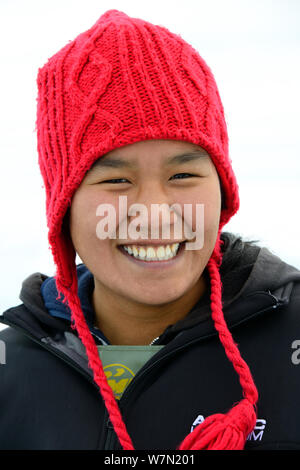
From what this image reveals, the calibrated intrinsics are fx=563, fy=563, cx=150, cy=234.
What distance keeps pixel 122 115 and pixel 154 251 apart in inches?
16.1

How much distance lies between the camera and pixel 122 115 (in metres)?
1.63

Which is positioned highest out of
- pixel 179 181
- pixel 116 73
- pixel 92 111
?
pixel 116 73

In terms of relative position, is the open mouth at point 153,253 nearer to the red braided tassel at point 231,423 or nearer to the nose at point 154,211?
the nose at point 154,211

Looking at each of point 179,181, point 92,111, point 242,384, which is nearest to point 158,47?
point 92,111

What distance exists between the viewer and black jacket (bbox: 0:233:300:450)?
61.4 inches

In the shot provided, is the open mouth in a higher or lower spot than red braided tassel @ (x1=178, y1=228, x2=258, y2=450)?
higher

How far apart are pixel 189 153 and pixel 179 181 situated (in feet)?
0.29

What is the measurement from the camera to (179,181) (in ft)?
5.34

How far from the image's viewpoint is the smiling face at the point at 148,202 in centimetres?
160

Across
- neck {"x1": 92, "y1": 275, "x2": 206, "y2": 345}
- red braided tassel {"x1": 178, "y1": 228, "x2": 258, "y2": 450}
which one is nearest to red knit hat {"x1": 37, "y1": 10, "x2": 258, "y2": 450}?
red braided tassel {"x1": 178, "y1": 228, "x2": 258, "y2": 450}

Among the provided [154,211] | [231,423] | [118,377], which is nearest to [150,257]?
[154,211]

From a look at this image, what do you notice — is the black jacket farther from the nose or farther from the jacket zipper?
the nose

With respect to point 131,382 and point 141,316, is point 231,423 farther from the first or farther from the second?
point 141,316
